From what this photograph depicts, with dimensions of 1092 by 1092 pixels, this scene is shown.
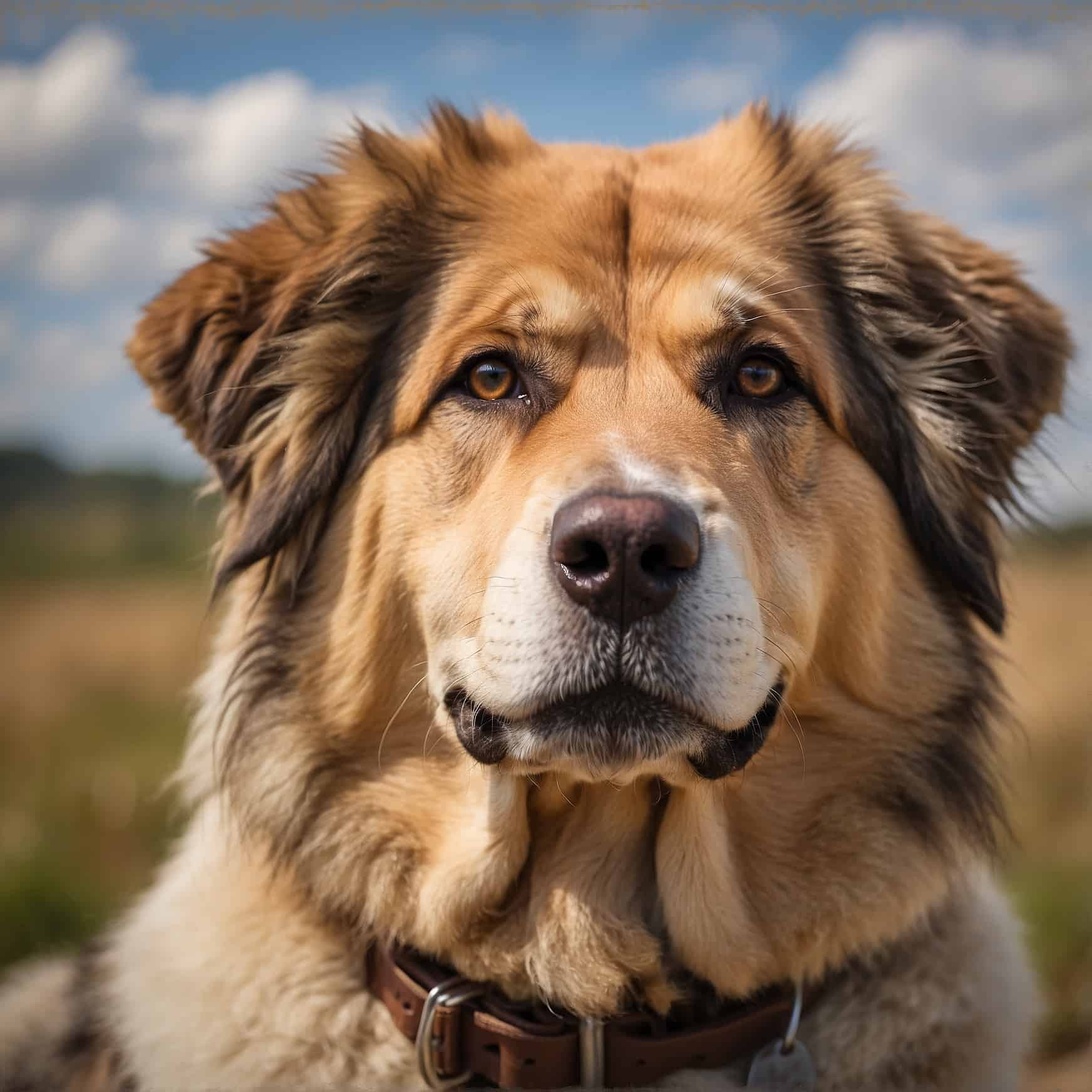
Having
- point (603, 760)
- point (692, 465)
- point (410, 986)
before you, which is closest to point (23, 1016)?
point (410, 986)

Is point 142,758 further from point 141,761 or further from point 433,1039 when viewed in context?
point 433,1039

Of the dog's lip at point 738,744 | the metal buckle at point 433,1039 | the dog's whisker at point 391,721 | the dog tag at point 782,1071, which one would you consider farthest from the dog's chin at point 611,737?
the dog tag at point 782,1071

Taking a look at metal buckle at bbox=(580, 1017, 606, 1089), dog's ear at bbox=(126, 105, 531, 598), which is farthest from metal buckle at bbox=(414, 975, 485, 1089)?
dog's ear at bbox=(126, 105, 531, 598)

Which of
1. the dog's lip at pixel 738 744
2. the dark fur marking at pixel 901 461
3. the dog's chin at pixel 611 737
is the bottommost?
the dog's lip at pixel 738 744

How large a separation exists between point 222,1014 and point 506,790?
3.10 feet

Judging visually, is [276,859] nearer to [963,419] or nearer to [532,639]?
[532,639]

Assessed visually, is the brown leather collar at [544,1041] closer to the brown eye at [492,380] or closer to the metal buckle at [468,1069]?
the metal buckle at [468,1069]

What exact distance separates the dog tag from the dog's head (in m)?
0.19

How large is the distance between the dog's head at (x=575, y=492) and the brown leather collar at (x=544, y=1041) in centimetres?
8

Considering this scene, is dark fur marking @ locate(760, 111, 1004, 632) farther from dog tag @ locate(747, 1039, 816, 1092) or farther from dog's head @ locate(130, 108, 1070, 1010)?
dog tag @ locate(747, 1039, 816, 1092)

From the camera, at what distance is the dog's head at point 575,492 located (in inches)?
97.2

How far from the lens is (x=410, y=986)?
2.61 m

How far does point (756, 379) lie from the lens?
2799 mm

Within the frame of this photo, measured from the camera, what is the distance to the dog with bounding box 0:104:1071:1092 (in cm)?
246
